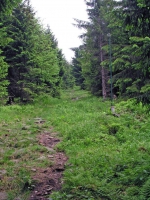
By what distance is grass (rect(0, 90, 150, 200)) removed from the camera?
5133 mm

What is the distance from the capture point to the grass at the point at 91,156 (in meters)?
5.13

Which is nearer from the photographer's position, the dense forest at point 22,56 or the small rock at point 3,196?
the small rock at point 3,196

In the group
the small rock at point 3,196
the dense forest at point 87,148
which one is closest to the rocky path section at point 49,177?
the dense forest at point 87,148

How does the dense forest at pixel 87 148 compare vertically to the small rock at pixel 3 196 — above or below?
above

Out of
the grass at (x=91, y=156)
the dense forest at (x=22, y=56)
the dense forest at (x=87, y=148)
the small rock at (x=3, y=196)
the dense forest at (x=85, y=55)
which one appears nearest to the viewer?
the small rock at (x=3, y=196)

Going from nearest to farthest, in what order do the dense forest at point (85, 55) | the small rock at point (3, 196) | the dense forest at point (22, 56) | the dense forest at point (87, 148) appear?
the small rock at point (3, 196), the dense forest at point (87, 148), the dense forest at point (85, 55), the dense forest at point (22, 56)

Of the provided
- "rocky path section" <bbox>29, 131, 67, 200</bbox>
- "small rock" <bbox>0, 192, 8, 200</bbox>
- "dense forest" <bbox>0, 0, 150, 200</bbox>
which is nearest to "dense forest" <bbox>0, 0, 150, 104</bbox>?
"dense forest" <bbox>0, 0, 150, 200</bbox>

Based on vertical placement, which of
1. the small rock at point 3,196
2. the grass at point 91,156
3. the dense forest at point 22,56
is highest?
the dense forest at point 22,56

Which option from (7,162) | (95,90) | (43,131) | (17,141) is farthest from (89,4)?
(7,162)

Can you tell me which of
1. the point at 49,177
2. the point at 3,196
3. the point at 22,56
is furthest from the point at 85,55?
the point at 3,196

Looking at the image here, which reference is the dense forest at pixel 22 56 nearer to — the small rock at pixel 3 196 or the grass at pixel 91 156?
the grass at pixel 91 156

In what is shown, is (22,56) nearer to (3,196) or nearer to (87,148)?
(87,148)

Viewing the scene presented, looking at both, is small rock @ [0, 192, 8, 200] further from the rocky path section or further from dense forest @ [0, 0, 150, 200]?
the rocky path section

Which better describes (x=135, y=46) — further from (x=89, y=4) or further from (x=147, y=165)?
(x=147, y=165)
